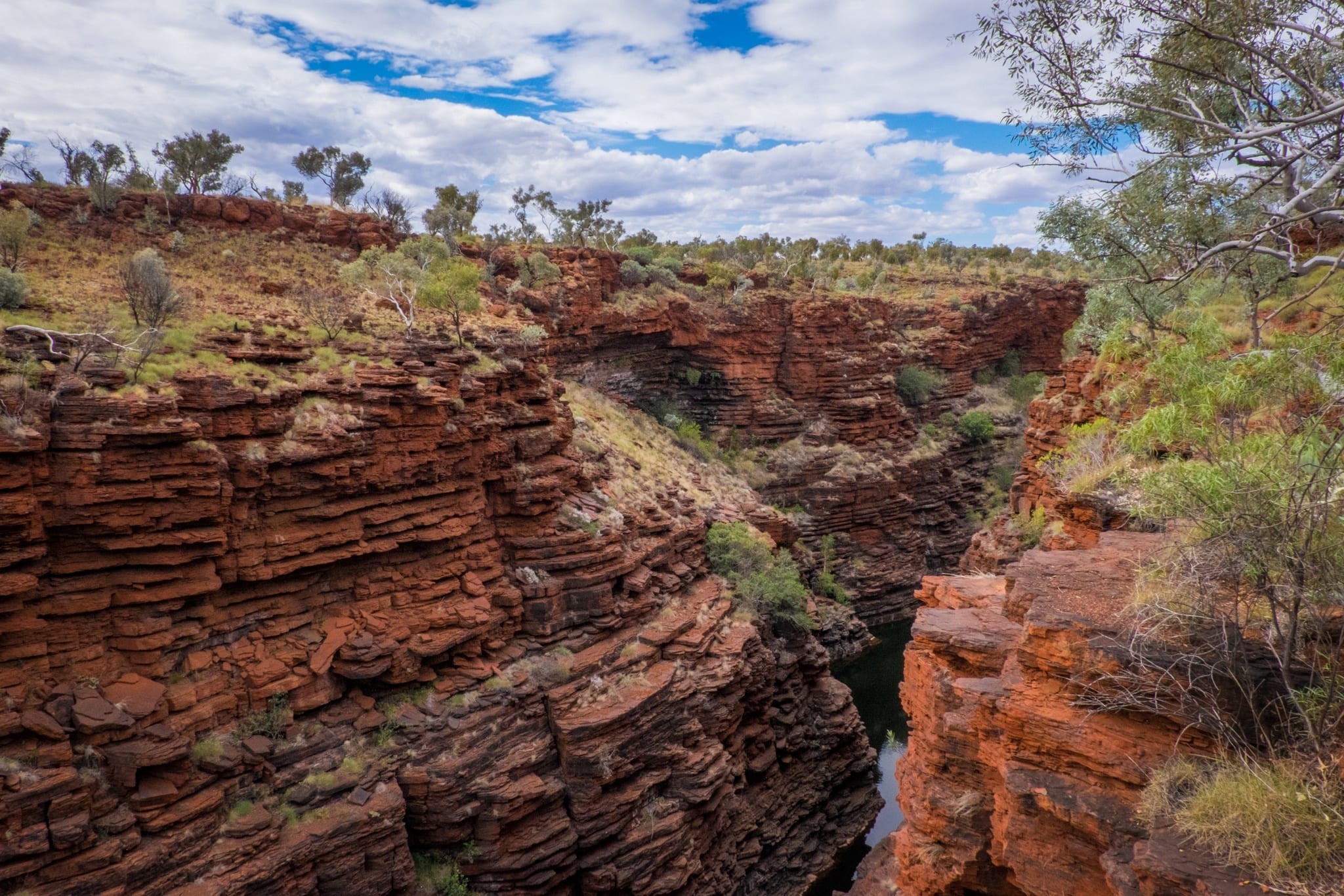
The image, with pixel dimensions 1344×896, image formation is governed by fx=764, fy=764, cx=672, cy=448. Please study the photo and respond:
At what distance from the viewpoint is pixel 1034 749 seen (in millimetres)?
7773

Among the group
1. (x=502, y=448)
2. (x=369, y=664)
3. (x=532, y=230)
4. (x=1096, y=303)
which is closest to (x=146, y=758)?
(x=369, y=664)

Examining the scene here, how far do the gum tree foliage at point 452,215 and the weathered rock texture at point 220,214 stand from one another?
318 cm

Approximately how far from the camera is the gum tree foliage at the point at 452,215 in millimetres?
28244

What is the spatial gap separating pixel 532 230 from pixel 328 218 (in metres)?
13.6

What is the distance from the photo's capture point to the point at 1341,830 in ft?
17.7

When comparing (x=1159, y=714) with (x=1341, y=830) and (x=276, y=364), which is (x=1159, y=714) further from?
(x=276, y=364)

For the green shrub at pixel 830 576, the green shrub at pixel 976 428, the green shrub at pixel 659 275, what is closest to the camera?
the green shrub at pixel 830 576

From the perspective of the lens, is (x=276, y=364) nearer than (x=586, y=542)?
Yes

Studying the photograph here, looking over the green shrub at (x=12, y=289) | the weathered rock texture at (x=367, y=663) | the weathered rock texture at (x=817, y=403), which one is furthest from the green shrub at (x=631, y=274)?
the green shrub at (x=12, y=289)

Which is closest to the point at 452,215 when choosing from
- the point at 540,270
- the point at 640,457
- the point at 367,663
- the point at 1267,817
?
the point at 540,270

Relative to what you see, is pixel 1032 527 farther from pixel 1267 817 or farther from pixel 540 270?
pixel 540 270

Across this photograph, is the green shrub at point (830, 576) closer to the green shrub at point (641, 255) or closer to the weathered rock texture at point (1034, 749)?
the green shrub at point (641, 255)

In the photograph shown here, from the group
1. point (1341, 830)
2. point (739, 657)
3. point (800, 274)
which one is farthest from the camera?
point (800, 274)

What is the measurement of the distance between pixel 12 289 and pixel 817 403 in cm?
2950
